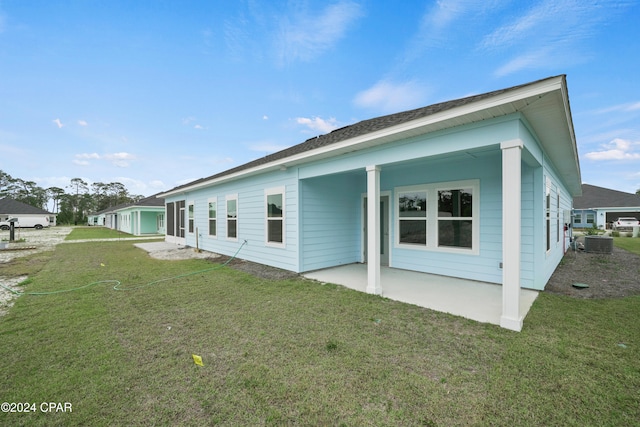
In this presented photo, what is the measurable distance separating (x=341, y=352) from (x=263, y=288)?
292 centimetres

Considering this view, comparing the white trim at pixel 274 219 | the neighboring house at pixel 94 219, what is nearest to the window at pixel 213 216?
the white trim at pixel 274 219

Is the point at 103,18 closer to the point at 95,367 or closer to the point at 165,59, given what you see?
the point at 165,59

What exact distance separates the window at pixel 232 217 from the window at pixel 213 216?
1139 mm

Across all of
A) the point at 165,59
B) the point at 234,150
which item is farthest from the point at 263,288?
the point at 234,150

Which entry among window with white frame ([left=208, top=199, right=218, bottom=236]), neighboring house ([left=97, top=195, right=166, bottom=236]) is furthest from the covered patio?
neighboring house ([left=97, top=195, right=166, bottom=236])

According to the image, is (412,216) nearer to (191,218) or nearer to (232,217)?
(232,217)

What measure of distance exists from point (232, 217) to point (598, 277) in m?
10.3

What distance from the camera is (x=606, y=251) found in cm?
970

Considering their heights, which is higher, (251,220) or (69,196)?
(69,196)

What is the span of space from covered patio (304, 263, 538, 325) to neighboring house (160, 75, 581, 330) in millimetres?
301

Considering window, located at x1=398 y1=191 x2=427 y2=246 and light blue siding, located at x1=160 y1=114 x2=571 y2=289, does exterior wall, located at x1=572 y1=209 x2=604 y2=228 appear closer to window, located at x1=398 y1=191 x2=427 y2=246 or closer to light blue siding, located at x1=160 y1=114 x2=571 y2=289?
light blue siding, located at x1=160 y1=114 x2=571 y2=289

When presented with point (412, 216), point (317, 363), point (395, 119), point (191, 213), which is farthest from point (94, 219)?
point (317, 363)

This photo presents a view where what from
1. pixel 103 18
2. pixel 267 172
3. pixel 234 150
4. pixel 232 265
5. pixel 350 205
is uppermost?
pixel 103 18

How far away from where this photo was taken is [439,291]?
16.1ft
